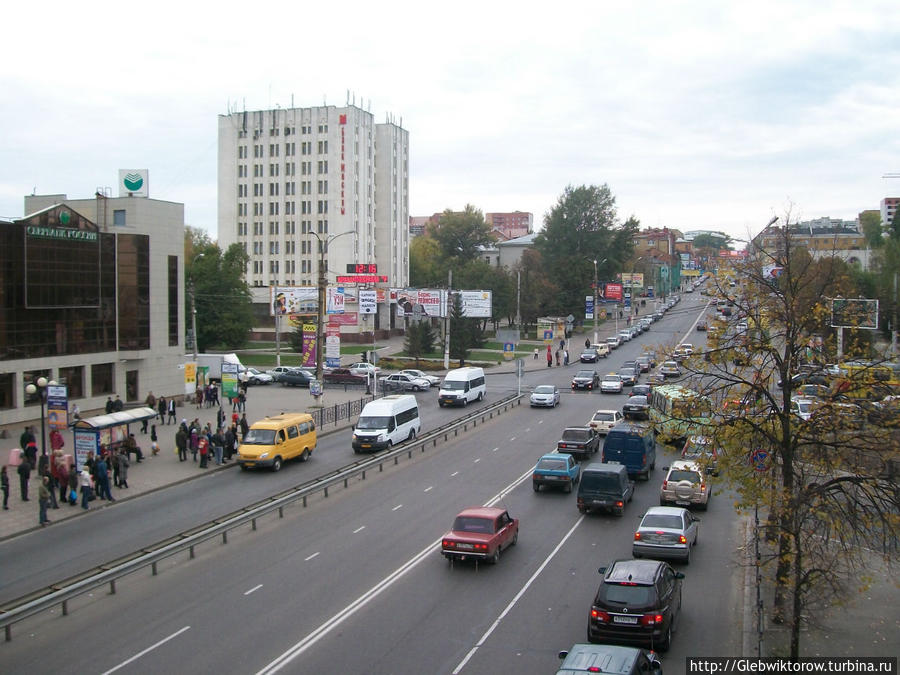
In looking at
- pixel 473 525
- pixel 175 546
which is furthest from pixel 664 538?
pixel 175 546

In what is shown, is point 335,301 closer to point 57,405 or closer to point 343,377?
point 343,377

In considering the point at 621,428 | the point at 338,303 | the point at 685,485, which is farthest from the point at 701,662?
the point at 338,303

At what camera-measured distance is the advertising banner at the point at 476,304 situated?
256ft

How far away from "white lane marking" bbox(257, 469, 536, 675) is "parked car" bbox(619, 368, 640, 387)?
126 feet

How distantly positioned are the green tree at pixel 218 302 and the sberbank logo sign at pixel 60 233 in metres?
34.5

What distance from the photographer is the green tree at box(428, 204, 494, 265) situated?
13650 cm

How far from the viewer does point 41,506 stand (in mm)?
22516

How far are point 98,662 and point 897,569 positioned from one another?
54.8 ft

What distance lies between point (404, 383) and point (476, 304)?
24.9m

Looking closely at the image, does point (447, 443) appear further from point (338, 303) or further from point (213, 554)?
point (338, 303)

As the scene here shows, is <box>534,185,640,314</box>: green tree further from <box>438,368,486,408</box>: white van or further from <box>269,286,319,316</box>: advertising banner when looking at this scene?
<box>438,368,486,408</box>: white van

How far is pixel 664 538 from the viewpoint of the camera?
18734mm

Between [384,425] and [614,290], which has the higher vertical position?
[614,290]

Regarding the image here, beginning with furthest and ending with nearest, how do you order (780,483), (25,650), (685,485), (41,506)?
(685,485)
(41,506)
(780,483)
(25,650)
